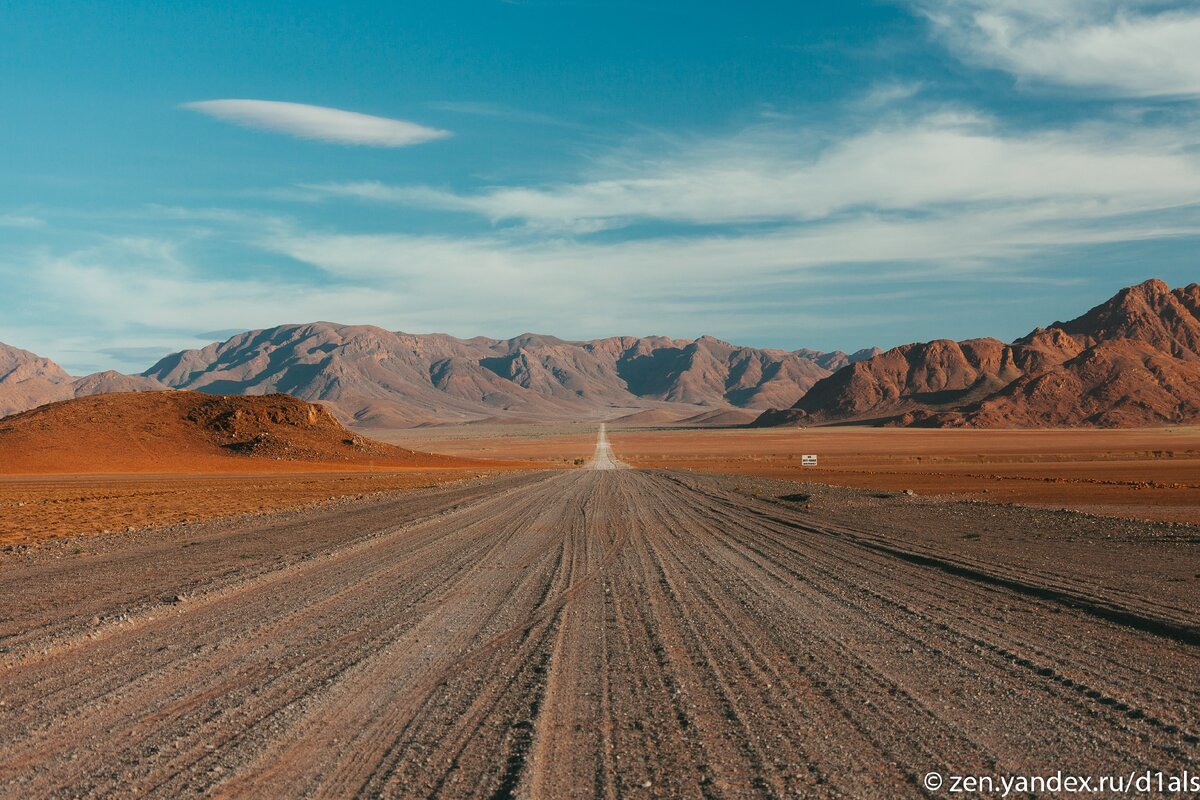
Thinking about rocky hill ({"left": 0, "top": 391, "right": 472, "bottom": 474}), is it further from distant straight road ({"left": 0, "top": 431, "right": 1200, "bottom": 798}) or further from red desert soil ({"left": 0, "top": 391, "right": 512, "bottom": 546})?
distant straight road ({"left": 0, "top": 431, "right": 1200, "bottom": 798})

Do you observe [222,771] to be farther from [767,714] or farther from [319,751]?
[767,714]

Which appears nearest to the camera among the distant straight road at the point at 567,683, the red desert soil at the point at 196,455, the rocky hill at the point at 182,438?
A: the distant straight road at the point at 567,683

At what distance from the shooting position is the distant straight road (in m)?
6.15

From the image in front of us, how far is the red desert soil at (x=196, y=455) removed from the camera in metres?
48.1

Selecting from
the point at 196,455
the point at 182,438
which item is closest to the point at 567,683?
the point at 196,455

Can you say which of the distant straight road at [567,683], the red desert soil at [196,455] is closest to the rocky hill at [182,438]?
the red desert soil at [196,455]

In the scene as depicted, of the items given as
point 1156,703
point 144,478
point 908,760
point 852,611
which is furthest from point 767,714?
point 144,478

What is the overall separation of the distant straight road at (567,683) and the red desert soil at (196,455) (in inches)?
1112

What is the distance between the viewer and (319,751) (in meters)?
6.49

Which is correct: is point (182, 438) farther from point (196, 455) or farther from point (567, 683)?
point (567, 683)

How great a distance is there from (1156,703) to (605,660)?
5004 mm

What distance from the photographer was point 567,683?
27.2ft

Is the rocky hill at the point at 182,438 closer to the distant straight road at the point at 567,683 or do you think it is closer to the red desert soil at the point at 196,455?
the red desert soil at the point at 196,455

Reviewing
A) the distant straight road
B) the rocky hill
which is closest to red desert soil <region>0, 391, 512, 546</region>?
the rocky hill
